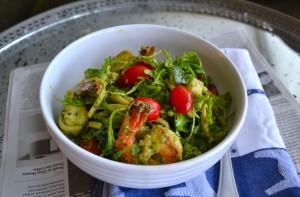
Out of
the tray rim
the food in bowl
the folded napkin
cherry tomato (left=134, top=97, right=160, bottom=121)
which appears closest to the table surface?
the tray rim

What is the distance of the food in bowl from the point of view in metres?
0.62

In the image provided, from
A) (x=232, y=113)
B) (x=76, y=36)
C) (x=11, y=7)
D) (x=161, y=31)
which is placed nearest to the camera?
(x=232, y=113)

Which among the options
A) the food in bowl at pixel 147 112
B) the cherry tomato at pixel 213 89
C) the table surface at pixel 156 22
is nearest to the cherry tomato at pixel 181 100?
the food in bowl at pixel 147 112

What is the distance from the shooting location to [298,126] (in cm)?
81

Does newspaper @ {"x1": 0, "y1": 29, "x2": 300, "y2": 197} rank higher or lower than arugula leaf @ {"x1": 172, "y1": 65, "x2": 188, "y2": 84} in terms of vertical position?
lower

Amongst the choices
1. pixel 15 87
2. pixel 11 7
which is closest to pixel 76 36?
pixel 15 87

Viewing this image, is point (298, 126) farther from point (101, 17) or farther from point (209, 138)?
Result: point (101, 17)

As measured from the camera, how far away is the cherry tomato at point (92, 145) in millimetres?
654

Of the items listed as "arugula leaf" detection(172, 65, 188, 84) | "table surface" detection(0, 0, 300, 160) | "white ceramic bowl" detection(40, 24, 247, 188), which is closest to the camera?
"white ceramic bowl" detection(40, 24, 247, 188)

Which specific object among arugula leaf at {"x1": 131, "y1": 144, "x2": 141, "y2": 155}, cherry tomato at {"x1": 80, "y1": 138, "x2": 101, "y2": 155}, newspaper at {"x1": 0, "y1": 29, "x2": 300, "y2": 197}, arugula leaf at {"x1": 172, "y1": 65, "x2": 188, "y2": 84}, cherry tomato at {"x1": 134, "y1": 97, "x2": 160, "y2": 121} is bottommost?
newspaper at {"x1": 0, "y1": 29, "x2": 300, "y2": 197}

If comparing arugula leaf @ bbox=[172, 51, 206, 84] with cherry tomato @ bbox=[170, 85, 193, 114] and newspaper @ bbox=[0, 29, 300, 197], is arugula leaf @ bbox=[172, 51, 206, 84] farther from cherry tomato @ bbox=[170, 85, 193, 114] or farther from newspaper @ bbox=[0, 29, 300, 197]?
newspaper @ bbox=[0, 29, 300, 197]

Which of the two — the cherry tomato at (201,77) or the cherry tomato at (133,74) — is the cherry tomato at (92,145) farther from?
the cherry tomato at (201,77)

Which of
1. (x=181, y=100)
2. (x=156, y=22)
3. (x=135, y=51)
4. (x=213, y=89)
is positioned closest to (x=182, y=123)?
(x=181, y=100)

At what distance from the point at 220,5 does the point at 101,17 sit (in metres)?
0.31
